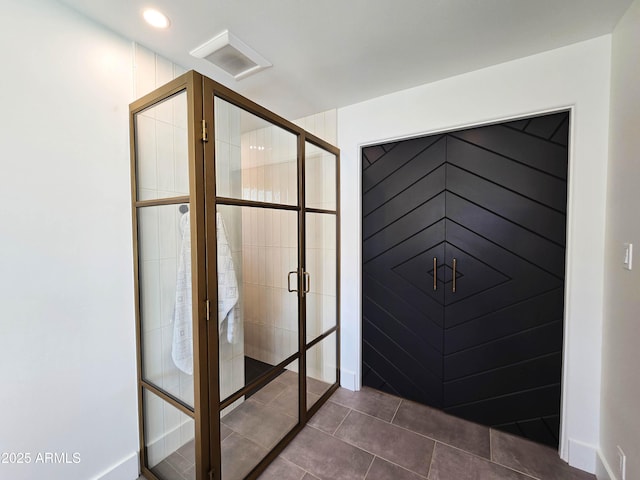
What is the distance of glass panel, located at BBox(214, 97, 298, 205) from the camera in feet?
4.66

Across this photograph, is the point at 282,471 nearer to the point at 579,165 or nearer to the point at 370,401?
the point at 370,401

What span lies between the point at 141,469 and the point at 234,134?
208 centimetres

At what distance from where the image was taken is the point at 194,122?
1.22 m

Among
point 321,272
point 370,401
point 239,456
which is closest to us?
point 239,456

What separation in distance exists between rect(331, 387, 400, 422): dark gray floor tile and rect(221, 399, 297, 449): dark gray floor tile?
564 millimetres

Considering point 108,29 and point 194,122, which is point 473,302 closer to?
point 194,122

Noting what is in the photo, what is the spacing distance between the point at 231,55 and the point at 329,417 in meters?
2.72

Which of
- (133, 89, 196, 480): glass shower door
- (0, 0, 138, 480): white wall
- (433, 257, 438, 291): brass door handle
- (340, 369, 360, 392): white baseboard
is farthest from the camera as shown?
(340, 369, 360, 392): white baseboard

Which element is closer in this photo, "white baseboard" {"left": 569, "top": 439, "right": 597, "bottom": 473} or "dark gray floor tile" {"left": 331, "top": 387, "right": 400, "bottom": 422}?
"white baseboard" {"left": 569, "top": 439, "right": 597, "bottom": 473}

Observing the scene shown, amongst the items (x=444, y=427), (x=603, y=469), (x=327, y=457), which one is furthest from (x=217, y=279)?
(x=603, y=469)

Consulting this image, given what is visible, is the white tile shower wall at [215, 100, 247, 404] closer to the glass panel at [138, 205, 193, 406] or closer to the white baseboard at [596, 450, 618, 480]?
the glass panel at [138, 205, 193, 406]

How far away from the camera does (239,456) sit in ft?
5.07

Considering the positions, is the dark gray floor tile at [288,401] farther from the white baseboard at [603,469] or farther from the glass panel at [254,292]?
the white baseboard at [603,469]

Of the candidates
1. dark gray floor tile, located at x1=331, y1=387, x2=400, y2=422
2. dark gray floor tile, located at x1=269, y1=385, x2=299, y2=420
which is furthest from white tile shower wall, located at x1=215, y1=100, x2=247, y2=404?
dark gray floor tile, located at x1=331, y1=387, x2=400, y2=422
